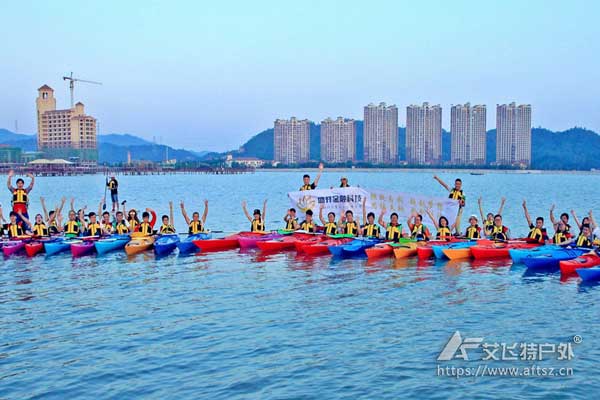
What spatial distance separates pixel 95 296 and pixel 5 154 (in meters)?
197

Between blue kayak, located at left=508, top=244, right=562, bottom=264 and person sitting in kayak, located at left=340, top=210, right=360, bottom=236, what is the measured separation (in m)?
5.31

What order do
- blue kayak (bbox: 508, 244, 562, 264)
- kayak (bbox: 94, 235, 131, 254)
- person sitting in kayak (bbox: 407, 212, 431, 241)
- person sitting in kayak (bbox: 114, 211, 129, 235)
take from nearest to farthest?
blue kayak (bbox: 508, 244, 562, 264), person sitting in kayak (bbox: 407, 212, 431, 241), kayak (bbox: 94, 235, 131, 254), person sitting in kayak (bbox: 114, 211, 129, 235)

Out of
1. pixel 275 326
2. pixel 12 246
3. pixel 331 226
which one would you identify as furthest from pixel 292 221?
pixel 275 326

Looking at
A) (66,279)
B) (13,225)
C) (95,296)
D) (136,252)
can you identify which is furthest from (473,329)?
(13,225)

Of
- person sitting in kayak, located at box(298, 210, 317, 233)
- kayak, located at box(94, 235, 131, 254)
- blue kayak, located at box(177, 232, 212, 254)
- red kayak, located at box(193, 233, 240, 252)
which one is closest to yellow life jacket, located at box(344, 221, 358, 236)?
person sitting in kayak, located at box(298, 210, 317, 233)

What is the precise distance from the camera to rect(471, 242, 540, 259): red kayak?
66.3 ft

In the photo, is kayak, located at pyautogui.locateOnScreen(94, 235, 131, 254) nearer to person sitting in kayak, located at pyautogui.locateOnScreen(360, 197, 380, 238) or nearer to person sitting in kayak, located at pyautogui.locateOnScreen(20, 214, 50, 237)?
person sitting in kayak, located at pyautogui.locateOnScreen(20, 214, 50, 237)

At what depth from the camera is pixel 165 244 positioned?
22.3 metres

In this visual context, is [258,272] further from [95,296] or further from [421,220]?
[421,220]

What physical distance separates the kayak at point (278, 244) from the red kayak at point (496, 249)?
6007mm

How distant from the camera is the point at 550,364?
11.0m

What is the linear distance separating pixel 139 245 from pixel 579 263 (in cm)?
1408

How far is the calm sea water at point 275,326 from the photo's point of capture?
1030 cm

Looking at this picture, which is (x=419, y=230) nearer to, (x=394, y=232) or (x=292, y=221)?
(x=394, y=232)
